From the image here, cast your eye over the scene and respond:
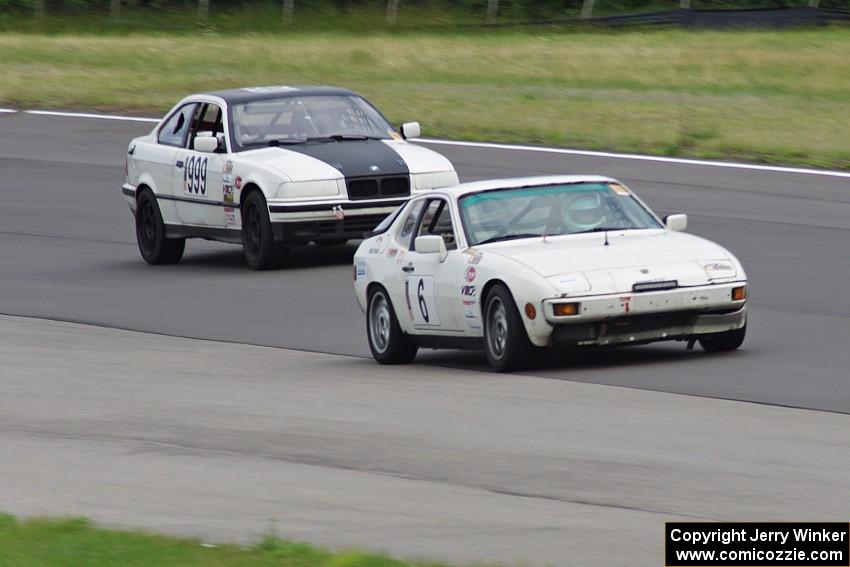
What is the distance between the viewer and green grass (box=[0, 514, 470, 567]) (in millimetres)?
6906

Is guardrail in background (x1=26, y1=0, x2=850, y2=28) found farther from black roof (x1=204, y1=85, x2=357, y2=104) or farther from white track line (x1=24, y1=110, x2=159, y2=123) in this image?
black roof (x1=204, y1=85, x2=357, y2=104)

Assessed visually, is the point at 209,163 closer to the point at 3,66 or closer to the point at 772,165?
the point at 772,165

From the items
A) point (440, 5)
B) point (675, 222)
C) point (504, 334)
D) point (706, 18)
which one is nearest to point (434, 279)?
point (504, 334)

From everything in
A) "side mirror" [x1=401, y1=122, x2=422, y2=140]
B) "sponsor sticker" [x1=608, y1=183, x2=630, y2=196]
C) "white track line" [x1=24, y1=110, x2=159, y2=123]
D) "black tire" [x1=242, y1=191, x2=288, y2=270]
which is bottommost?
"white track line" [x1=24, y1=110, x2=159, y2=123]

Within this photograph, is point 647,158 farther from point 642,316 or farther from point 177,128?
point 642,316

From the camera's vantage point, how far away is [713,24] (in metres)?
41.5

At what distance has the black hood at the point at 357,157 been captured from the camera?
18266mm

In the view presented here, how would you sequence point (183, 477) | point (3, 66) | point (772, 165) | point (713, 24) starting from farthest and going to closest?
point (713, 24) → point (3, 66) → point (772, 165) → point (183, 477)

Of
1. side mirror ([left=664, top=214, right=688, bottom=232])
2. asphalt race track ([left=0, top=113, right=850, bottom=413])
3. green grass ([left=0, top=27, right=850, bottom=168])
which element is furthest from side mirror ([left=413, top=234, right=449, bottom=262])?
green grass ([left=0, top=27, right=850, bottom=168])

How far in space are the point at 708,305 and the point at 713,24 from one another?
30402mm

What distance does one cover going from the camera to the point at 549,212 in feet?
42.6

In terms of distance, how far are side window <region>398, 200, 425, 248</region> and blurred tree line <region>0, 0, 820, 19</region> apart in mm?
30333

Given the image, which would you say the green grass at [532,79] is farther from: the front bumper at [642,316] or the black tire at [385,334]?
the front bumper at [642,316]

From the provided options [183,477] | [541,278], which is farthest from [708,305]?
[183,477]
